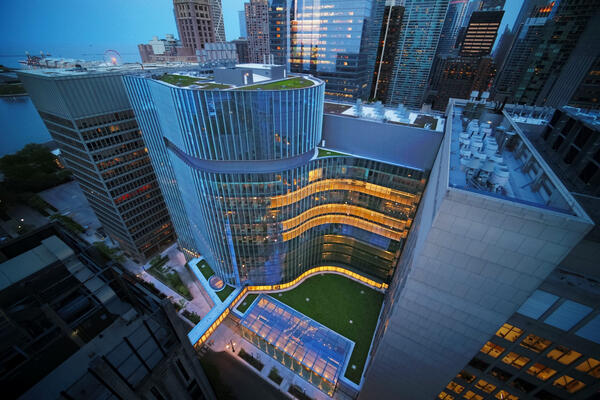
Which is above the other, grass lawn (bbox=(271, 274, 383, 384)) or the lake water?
the lake water

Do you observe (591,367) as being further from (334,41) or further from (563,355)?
(334,41)

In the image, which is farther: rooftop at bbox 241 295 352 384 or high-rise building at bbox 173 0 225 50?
high-rise building at bbox 173 0 225 50

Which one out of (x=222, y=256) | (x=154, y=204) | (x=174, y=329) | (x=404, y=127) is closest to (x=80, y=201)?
(x=154, y=204)

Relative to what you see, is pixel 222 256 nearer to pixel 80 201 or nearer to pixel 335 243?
pixel 335 243

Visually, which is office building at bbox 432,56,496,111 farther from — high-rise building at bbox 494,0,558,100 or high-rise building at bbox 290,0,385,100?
high-rise building at bbox 290,0,385,100

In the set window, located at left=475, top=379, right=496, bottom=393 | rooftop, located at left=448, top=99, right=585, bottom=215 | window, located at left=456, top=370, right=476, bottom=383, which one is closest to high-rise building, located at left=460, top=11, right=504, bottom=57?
rooftop, located at left=448, top=99, right=585, bottom=215

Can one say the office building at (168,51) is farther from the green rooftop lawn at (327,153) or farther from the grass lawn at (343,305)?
the grass lawn at (343,305)

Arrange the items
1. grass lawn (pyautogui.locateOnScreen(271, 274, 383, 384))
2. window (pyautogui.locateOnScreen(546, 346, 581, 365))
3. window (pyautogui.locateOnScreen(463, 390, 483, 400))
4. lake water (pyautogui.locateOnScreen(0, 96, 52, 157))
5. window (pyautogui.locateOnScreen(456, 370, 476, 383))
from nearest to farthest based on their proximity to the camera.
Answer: window (pyautogui.locateOnScreen(546, 346, 581, 365)), window (pyautogui.locateOnScreen(456, 370, 476, 383)), window (pyautogui.locateOnScreen(463, 390, 483, 400)), grass lawn (pyautogui.locateOnScreen(271, 274, 383, 384)), lake water (pyautogui.locateOnScreen(0, 96, 52, 157))
